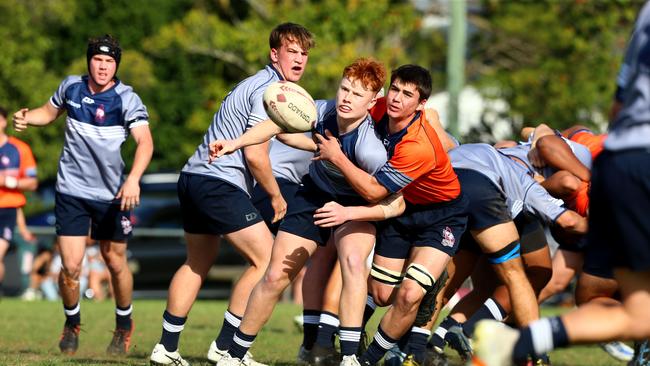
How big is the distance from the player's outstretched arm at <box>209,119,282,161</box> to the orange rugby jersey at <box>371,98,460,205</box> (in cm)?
70

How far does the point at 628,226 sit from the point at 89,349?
5.47 m

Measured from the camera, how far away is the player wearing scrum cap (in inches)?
348

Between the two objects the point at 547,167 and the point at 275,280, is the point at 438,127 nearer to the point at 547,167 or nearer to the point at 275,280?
the point at 547,167

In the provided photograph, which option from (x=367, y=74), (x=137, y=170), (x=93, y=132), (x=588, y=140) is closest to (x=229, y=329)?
(x=137, y=170)

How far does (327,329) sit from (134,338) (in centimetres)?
285

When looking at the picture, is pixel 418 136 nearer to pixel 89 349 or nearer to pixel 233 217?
pixel 233 217

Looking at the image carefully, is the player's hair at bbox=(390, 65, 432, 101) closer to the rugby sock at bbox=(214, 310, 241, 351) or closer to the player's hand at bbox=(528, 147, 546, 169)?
the player's hand at bbox=(528, 147, 546, 169)

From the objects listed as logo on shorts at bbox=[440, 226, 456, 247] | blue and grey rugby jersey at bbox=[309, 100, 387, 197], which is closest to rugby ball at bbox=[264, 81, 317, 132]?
blue and grey rugby jersey at bbox=[309, 100, 387, 197]

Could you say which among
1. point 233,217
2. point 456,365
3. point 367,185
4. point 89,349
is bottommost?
point 89,349

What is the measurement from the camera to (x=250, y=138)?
6.95m

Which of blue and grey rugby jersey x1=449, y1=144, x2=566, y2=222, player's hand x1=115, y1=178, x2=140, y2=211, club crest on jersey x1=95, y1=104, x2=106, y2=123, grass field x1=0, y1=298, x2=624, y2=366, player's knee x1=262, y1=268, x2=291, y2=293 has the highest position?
blue and grey rugby jersey x1=449, y1=144, x2=566, y2=222

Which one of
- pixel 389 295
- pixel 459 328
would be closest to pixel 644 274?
pixel 389 295

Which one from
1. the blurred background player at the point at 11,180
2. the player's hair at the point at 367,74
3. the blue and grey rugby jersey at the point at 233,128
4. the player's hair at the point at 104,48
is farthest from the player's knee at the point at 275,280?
the blurred background player at the point at 11,180

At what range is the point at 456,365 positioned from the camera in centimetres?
873
